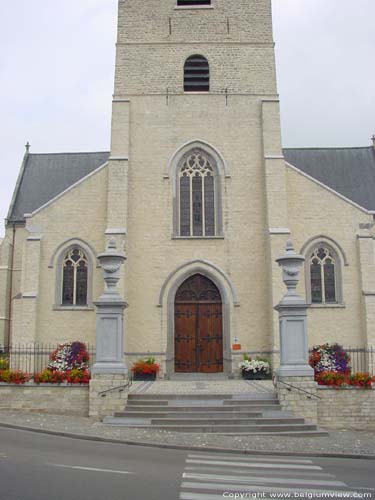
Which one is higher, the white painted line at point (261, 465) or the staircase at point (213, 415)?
the staircase at point (213, 415)

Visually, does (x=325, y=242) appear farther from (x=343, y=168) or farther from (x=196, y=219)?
(x=343, y=168)

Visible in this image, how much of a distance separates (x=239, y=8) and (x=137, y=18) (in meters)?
3.78

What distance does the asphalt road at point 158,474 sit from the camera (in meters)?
6.73

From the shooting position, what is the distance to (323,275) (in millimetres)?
20016

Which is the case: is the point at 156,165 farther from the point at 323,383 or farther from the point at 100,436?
the point at 100,436

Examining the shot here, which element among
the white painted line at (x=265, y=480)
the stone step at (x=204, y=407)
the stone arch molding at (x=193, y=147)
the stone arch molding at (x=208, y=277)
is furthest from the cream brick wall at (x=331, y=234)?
the white painted line at (x=265, y=480)

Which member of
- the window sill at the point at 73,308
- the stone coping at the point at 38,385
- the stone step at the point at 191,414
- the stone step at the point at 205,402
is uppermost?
the window sill at the point at 73,308

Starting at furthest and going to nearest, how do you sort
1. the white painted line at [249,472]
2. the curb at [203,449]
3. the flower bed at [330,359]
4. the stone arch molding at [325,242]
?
the stone arch molding at [325,242] → the flower bed at [330,359] → the curb at [203,449] → the white painted line at [249,472]

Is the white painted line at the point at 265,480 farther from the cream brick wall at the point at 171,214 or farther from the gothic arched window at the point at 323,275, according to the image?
the gothic arched window at the point at 323,275

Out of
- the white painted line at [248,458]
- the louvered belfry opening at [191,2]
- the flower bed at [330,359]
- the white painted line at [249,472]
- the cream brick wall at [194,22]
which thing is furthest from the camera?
the louvered belfry opening at [191,2]

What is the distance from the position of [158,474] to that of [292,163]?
2271cm

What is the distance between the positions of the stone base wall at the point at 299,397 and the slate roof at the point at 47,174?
1742cm

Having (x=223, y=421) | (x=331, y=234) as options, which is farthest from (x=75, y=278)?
(x=223, y=421)

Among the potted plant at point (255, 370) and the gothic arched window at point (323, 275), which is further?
the gothic arched window at point (323, 275)
